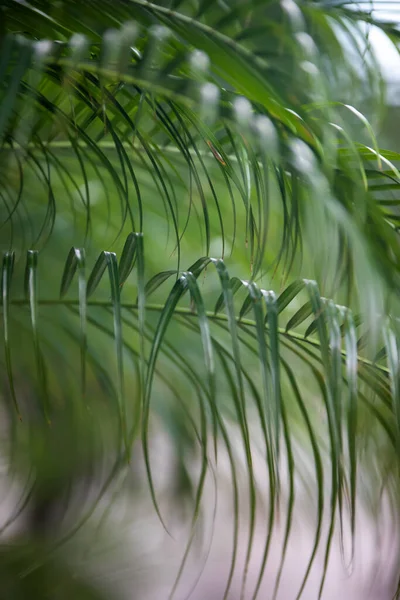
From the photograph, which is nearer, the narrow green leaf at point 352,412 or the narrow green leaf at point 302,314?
the narrow green leaf at point 352,412

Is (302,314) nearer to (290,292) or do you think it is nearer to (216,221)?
(290,292)

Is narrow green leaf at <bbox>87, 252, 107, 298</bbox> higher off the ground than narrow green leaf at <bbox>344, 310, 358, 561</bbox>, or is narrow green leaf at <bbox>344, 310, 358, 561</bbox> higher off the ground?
narrow green leaf at <bbox>87, 252, 107, 298</bbox>

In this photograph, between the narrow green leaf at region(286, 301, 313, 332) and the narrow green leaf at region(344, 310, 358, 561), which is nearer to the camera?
the narrow green leaf at region(344, 310, 358, 561)

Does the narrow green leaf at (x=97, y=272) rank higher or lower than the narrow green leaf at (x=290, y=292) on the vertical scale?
higher

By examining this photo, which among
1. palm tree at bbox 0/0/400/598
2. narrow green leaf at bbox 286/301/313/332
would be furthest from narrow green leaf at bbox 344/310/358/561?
narrow green leaf at bbox 286/301/313/332

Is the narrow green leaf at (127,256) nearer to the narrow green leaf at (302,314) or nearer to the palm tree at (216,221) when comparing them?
the palm tree at (216,221)

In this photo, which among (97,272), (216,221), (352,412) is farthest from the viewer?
(216,221)

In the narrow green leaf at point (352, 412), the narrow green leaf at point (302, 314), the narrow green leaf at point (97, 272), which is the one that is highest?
the narrow green leaf at point (97, 272)

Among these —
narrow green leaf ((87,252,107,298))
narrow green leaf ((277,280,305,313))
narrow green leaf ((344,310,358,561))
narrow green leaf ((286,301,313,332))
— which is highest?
narrow green leaf ((87,252,107,298))

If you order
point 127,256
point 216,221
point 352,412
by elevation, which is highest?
point 216,221

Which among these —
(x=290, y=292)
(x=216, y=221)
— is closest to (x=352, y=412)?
(x=290, y=292)

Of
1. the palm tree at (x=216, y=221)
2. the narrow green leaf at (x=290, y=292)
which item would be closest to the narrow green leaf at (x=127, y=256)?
the palm tree at (x=216, y=221)

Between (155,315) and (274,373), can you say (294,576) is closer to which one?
(155,315)

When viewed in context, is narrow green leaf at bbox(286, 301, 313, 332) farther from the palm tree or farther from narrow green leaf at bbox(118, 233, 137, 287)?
narrow green leaf at bbox(118, 233, 137, 287)
